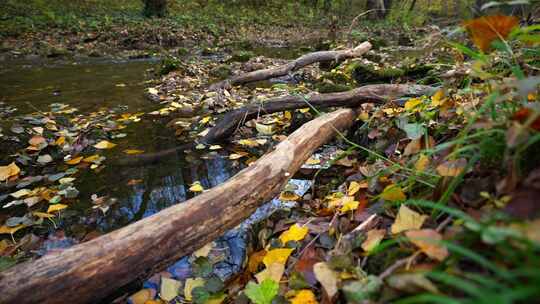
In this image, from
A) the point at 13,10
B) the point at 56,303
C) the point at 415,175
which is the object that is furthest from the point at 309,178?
the point at 13,10

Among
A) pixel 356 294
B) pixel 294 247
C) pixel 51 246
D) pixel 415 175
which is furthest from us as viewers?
pixel 51 246

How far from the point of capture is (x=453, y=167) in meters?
1.02

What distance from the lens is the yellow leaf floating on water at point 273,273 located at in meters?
1.23

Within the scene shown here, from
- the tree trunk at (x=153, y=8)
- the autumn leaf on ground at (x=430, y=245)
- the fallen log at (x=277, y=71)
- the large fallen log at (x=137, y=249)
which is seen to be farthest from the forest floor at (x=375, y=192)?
the tree trunk at (x=153, y=8)

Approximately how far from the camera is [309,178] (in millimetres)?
2234

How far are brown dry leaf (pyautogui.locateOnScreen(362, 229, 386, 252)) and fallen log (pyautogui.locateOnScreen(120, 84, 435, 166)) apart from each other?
1387 mm

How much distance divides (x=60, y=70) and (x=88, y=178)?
4878 millimetres

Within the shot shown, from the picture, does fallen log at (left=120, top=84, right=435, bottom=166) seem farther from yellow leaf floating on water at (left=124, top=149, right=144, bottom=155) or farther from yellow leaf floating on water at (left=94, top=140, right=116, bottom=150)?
yellow leaf floating on water at (left=94, top=140, right=116, bottom=150)

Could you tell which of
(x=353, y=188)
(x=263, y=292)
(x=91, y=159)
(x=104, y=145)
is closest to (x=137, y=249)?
(x=263, y=292)

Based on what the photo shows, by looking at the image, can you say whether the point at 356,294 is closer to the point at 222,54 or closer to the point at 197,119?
the point at 197,119

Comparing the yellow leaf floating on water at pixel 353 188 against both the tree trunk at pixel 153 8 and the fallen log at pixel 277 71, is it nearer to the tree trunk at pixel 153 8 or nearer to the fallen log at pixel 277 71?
the fallen log at pixel 277 71

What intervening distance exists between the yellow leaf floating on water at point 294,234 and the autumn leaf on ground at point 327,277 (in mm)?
368

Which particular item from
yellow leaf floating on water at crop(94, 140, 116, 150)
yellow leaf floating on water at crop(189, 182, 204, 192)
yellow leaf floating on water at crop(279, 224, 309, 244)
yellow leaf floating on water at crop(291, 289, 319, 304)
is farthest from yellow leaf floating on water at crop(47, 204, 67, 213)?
yellow leaf floating on water at crop(291, 289, 319, 304)

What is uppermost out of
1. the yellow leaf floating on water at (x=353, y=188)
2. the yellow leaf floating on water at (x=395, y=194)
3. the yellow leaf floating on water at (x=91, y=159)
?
the yellow leaf floating on water at (x=395, y=194)
